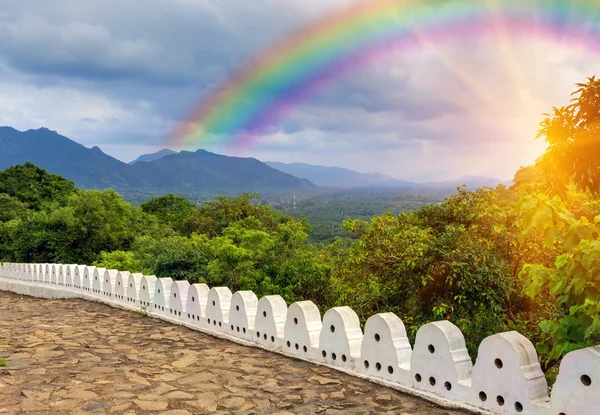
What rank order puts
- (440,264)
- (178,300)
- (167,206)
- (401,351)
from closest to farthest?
(401,351), (178,300), (440,264), (167,206)

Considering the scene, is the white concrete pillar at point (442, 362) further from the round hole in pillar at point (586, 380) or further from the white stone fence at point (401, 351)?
the round hole in pillar at point (586, 380)

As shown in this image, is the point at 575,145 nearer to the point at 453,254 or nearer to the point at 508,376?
the point at 508,376

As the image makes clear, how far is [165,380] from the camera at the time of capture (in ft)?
16.9

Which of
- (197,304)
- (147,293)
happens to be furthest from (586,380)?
(147,293)

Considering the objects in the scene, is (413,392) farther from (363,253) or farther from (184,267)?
(184,267)

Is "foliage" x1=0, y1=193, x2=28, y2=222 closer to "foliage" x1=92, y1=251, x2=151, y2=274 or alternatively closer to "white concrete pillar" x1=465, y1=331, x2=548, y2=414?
"foliage" x1=92, y1=251, x2=151, y2=274

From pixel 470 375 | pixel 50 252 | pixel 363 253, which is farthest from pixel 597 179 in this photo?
pixel 50 252

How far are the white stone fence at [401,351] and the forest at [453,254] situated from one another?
291 mm

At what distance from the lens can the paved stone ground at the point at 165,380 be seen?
4406 mm

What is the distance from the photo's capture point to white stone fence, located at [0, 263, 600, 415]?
3590 mm

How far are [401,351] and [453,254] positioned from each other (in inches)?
161

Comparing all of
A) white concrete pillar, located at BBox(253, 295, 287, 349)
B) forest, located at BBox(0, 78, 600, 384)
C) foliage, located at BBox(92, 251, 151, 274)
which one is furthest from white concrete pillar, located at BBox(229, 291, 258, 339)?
foliage, located at BBox(92, 251, 151, 274)

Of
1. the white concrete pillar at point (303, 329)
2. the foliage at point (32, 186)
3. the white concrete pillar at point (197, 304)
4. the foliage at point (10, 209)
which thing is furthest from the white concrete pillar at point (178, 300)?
the foliage at point (32, 186)

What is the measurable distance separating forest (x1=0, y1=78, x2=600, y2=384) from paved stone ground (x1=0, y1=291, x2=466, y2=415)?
172 centimetres
